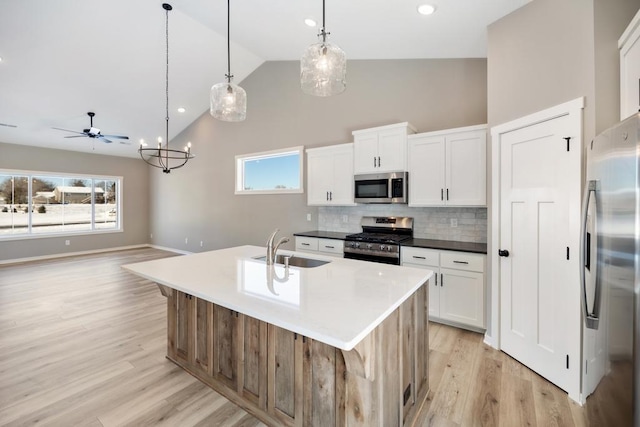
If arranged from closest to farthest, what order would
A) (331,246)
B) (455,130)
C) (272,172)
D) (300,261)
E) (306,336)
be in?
1. (306,336)
2. (300,261)
3. (455,130)
4. (331,246)
5. (272,172)

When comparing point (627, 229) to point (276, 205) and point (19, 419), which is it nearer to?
point (19, 419)

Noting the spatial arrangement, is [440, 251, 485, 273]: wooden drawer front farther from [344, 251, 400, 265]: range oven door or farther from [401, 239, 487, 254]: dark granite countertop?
[344, 251, 400, 265]: range oven door

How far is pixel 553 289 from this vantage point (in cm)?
218

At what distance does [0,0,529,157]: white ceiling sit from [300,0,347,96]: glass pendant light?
46.6 inches

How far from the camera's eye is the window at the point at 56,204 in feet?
21.3

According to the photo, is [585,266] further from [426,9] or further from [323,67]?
[426,9]

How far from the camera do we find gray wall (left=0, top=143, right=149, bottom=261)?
6.46 m

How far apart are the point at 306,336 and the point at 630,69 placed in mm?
2435

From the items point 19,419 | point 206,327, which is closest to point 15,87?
→ point 19,419

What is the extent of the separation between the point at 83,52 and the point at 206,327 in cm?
492

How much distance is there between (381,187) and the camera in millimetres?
3748

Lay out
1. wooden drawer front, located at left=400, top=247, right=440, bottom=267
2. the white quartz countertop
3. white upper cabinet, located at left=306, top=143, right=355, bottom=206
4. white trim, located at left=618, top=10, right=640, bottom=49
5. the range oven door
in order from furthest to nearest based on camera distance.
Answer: white upper cabinet, located at left=306, top=143, right=355, bottom=206 < the range oven door < wooden drawer front, located at left=400, top=247, right=440, bottom=267 < white trim, located at left=618, top=10, right=640, bottom=49 < the white quartz countertop

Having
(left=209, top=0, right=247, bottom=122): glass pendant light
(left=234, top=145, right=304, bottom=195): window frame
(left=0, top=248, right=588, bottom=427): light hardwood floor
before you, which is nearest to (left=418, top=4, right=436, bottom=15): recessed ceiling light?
(left=209, top=0, right=247, bottom=122): glass pendant light

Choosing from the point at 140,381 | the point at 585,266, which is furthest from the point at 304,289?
the point at 140,381
